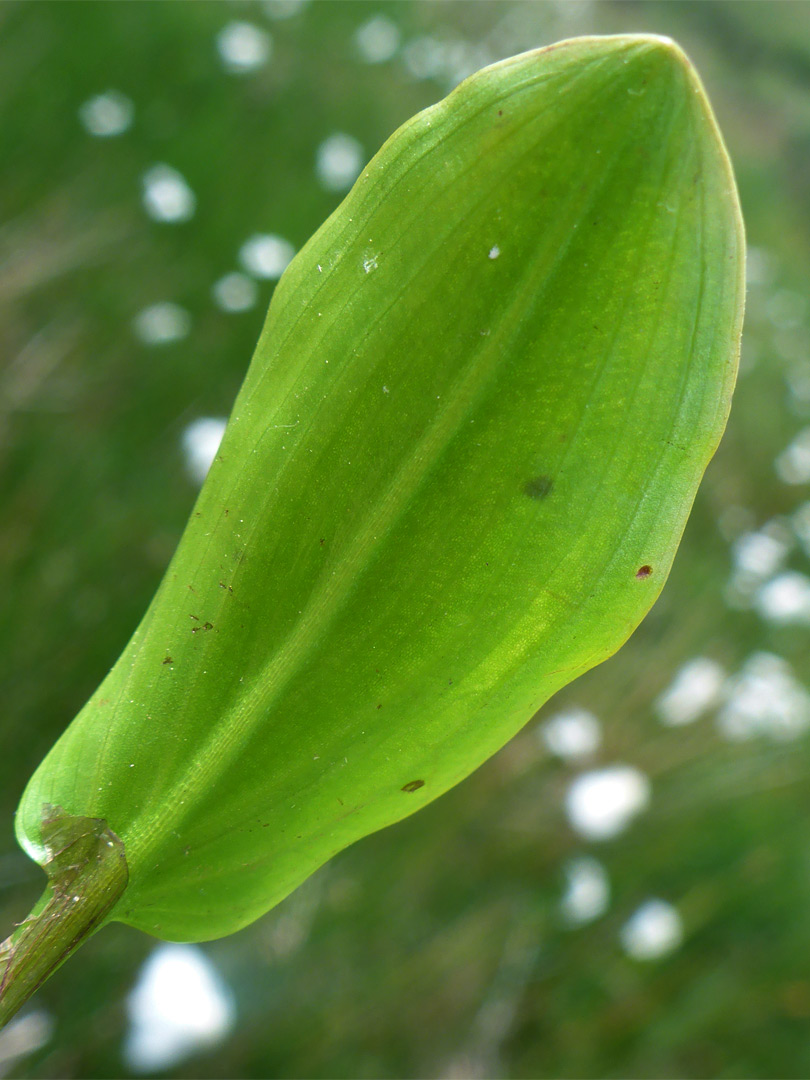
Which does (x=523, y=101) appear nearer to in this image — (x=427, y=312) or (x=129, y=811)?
(x=427, y=312)

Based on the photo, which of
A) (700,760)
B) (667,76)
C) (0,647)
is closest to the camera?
(667,76)

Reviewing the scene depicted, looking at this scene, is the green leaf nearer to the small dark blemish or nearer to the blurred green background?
the small dark blemish

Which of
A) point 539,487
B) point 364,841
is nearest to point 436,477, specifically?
point 539,487

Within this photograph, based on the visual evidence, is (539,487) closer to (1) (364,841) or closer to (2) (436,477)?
(2) (436,477)

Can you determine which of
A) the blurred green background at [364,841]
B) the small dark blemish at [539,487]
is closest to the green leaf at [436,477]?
the small dark blemish at [539,487]

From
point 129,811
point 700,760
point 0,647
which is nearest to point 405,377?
point 129,811

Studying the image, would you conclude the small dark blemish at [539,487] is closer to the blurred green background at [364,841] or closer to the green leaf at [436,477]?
the green leaf at [436,477]

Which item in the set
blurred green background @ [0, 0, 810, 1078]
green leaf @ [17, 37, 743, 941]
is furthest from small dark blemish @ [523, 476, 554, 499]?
blurred green background @ [0, 0, 810, 1078]
